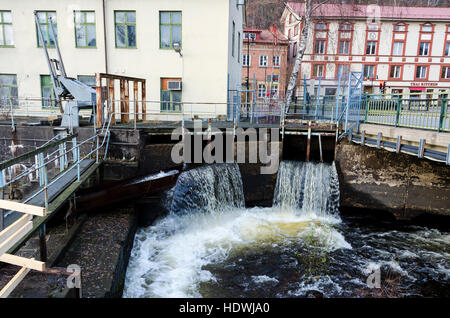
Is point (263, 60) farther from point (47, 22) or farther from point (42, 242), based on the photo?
point (42, 242)

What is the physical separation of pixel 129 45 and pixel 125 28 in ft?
2.75

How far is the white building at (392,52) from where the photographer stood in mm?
38531

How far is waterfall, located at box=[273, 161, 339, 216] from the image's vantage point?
12305mm

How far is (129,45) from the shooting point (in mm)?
16719

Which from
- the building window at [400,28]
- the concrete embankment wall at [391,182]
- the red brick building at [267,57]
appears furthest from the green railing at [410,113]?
the building window at [400,28]

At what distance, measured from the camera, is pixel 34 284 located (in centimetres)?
519

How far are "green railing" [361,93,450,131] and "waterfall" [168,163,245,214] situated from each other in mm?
5557

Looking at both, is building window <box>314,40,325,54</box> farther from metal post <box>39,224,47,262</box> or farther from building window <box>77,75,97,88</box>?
metal post <box>39,224,47,262</box>

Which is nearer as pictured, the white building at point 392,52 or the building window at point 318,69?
the white building at point 392,52

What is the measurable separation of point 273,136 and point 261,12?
32.2m

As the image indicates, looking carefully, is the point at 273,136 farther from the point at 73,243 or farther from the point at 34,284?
the point at 34,284

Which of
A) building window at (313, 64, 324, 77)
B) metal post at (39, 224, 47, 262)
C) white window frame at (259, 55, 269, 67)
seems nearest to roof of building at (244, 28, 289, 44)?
white window frame at (259, 55, 269, 67)

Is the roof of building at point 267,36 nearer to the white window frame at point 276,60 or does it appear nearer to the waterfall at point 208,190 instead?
the white window frame at point 276,60

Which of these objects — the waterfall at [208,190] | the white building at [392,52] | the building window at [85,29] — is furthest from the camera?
the white building at [392,52]
